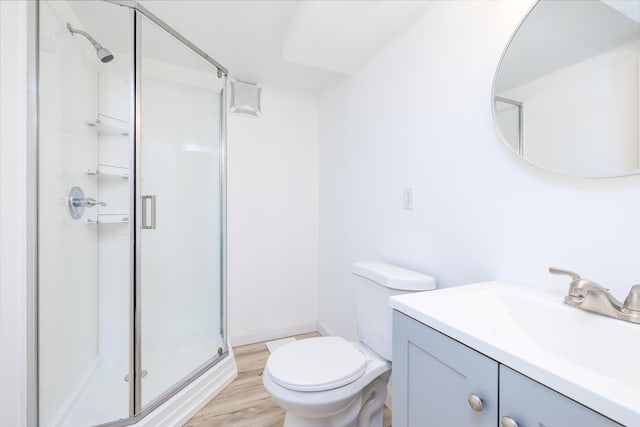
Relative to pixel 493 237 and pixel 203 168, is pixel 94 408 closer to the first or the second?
pixel 203 168

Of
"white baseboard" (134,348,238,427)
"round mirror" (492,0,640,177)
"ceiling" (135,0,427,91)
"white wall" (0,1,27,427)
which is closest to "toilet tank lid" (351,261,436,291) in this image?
"round mirror" (492,0,640,177)

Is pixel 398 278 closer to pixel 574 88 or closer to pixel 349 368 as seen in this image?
pixel 349 368

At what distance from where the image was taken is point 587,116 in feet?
2.77

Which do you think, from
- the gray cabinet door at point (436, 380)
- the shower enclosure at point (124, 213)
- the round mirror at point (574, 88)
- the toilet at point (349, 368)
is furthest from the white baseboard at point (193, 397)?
the round mirror at point (574, 88)

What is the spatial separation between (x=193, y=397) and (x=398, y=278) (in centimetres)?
130

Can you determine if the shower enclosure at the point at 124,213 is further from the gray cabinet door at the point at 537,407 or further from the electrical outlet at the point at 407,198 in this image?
the gray cabinet door at the point at 537,407

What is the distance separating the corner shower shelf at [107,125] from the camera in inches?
66.8

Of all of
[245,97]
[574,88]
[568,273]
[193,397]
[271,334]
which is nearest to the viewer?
[568,273]

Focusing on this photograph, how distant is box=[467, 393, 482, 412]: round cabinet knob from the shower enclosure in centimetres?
147

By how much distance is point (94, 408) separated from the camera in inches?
55.1

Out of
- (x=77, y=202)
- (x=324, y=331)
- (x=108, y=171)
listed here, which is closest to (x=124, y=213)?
(x=77, y=202)

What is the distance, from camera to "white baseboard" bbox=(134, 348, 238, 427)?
4.55ft

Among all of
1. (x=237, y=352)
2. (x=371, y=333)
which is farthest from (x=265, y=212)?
(x=371, y=333)

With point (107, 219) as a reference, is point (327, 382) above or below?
below
